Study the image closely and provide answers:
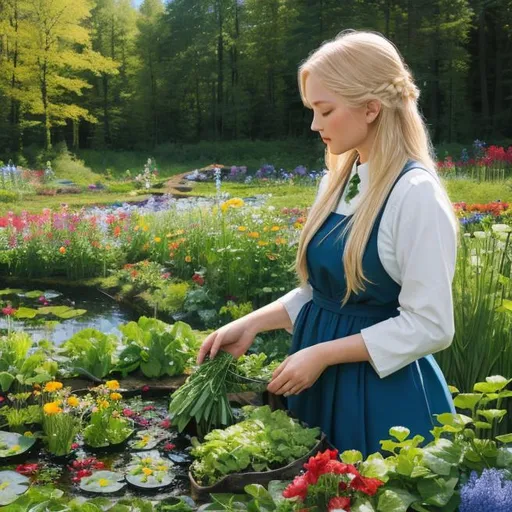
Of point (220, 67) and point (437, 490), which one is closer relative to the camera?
point (437, 490)

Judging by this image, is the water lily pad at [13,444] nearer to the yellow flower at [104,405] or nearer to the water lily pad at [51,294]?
the yellow flower at [104,405]

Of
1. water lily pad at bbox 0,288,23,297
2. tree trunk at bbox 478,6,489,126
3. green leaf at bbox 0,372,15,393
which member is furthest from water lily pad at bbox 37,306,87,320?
tree trunk at bbox 478,6,489,126

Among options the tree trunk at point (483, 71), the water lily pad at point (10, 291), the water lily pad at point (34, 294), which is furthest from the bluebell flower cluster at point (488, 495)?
the tree trunk at point (483, 71)

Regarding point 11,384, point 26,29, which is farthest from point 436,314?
point 26,29

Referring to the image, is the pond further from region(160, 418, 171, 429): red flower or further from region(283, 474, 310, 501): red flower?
region(283, 474, 310, 501): red flower

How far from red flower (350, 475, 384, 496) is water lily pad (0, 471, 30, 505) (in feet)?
3.95

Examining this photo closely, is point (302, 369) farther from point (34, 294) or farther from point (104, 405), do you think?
point (34, 294)

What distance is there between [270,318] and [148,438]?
25.7 inches

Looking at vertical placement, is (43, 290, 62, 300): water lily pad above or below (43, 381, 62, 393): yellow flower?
below

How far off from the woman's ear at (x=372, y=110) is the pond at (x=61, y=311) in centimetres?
384

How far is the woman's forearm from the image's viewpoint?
1.90m

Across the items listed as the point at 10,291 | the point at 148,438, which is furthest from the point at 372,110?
the point at 10,291

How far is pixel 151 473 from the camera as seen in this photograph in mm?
2043

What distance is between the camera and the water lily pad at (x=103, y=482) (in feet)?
6.68
